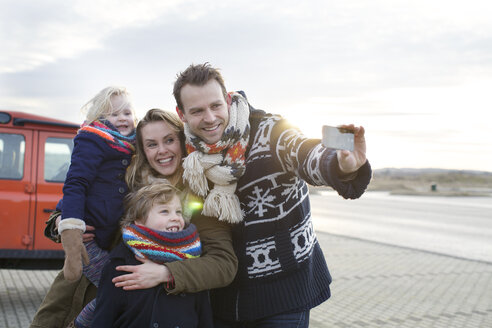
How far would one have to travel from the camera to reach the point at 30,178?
6.43m

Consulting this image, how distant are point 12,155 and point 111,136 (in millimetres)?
4274

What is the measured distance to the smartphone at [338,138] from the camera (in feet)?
5.97

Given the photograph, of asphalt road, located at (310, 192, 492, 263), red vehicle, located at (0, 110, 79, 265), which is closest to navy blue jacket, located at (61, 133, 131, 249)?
red vehicle, located at (0, 110, 79, 265)

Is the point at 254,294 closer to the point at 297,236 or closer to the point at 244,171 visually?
the point at 297,236

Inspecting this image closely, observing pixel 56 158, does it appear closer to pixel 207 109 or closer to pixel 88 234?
→ pixel 88 234

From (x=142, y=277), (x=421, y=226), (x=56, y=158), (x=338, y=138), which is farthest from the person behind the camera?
(x=421, y=226)

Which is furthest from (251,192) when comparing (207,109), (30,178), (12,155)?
(12,155)

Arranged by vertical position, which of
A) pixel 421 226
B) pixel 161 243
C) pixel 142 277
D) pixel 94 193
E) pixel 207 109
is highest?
pixel 207 109

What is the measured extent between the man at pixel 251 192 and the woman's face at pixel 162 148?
16 cm

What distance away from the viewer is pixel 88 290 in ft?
9.19

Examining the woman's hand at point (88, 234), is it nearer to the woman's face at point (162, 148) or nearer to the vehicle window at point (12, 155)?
the woman's face at point (162, 148)

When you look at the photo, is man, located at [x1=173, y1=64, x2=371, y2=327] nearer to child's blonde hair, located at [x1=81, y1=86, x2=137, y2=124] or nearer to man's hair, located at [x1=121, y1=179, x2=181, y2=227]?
man's hair, located at [x1=121, y1=179, x2=181, y2=227]

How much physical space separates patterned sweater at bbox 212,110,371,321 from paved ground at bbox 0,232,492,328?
3.61 metres

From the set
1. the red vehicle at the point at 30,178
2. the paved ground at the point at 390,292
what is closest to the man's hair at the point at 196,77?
the paved ground at the point at 390,292
